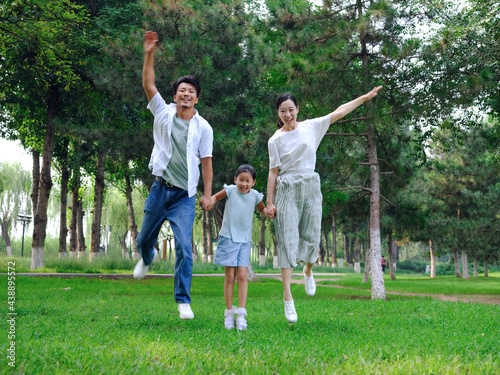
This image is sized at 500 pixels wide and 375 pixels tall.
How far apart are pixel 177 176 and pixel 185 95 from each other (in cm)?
88

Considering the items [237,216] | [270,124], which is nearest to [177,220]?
[237,216]

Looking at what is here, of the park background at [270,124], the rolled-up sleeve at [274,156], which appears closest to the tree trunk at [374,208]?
the park background at [270,124]

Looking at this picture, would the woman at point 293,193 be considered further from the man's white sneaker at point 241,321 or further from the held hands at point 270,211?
the man's white sneaker at point 241,321

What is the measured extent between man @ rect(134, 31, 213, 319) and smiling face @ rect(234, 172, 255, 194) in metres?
0.42

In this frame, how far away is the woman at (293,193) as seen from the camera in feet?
17.2

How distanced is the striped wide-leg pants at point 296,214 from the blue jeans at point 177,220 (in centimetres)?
109

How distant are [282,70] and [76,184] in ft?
60.0

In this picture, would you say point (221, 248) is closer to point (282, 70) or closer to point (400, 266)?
point (282, 70)

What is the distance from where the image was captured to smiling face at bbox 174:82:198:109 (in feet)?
16.1

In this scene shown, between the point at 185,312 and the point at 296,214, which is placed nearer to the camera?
the point at 185,312

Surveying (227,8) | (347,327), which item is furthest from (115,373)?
(227,8)

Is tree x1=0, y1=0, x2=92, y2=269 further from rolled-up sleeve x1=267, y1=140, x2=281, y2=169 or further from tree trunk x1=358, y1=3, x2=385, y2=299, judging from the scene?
rolled-up sleeve x1=267, y1=140, x2=281, y2=169

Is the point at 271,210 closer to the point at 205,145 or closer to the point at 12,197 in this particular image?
the point at 205,145

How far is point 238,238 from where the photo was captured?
5.16 metres
